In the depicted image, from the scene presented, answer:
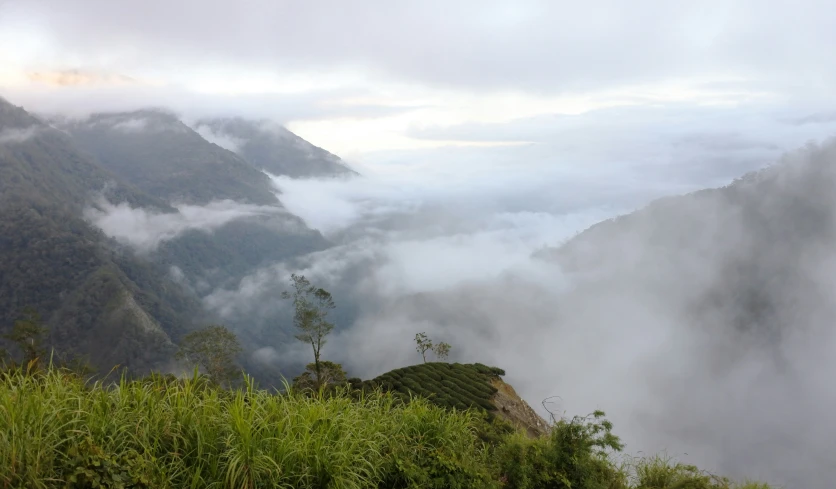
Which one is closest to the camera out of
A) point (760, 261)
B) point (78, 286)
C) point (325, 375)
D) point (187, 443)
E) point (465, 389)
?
point (187, 443)

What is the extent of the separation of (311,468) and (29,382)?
3.44m

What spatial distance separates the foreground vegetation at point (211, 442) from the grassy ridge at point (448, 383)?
46.0ft

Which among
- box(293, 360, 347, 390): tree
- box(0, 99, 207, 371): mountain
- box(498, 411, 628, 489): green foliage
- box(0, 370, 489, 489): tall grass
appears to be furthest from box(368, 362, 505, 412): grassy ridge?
box(0, 99, 207, 371): mountain

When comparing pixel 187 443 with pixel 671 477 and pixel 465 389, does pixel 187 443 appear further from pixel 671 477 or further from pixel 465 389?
pixel 465 389

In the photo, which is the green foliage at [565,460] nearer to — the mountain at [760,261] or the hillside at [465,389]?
the hillside at [465,389]

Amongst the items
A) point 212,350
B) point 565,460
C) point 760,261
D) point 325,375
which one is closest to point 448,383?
point 325,375

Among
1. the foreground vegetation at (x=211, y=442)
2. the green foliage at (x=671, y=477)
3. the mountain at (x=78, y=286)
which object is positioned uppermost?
the foreground vegetation at (x=211, y=442)

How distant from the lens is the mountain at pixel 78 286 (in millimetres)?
95688

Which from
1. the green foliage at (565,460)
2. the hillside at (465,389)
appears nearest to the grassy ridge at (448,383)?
the hillside at (465,389)

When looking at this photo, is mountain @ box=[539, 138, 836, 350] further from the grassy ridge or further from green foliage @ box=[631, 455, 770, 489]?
green foliage @ box=[631, 455, 770, 489]

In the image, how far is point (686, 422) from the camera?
117562mm

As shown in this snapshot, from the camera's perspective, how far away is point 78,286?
350 feet

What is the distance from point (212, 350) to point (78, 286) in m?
89.5

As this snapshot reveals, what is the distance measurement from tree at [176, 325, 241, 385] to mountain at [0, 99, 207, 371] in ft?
152
